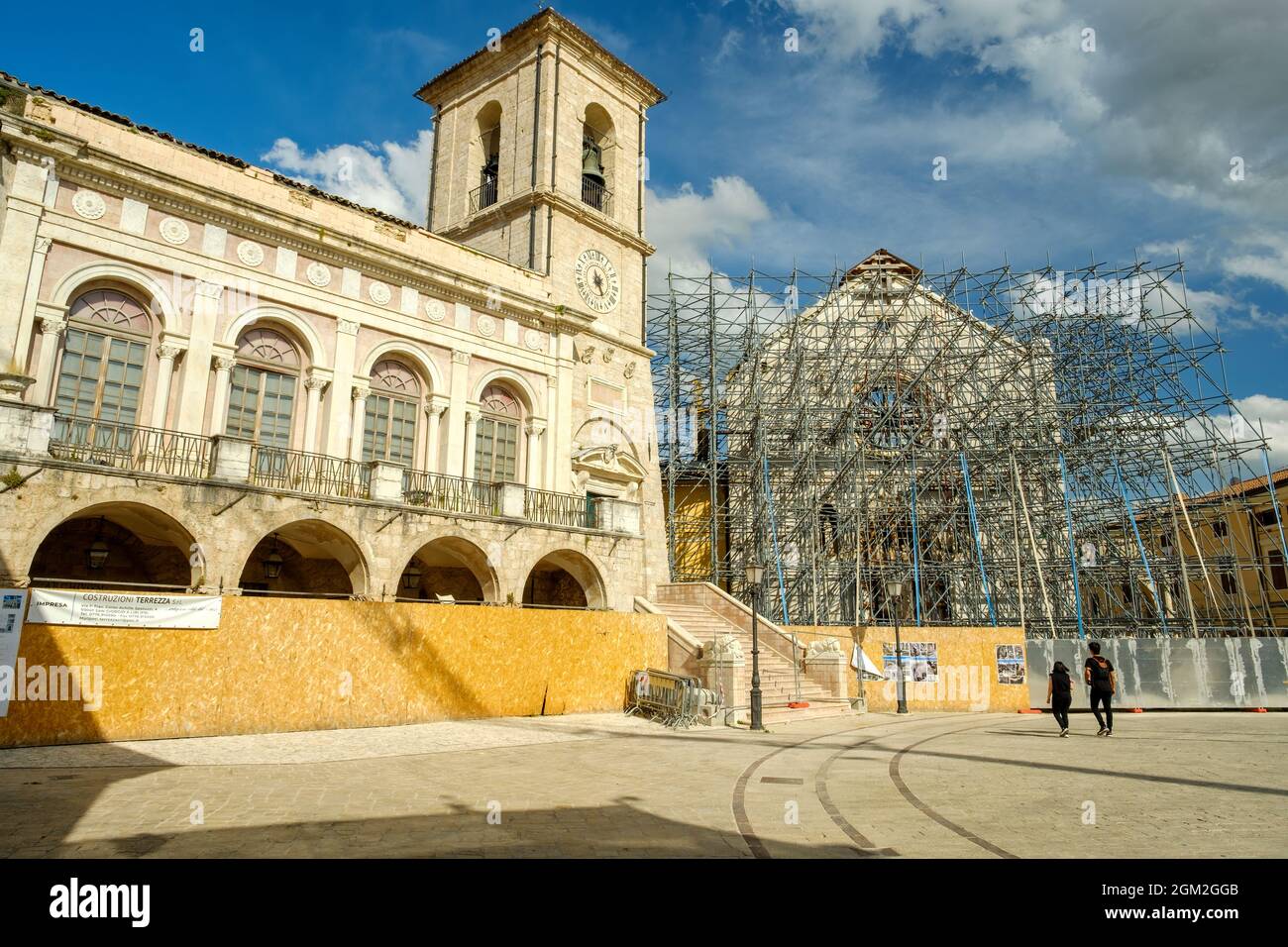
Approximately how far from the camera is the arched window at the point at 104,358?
1505 centimetres

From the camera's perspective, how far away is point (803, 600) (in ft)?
91.1

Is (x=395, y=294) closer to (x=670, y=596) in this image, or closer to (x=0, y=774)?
(x=670, y=596)

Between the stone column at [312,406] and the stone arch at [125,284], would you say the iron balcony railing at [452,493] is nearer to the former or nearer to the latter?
the stone column at [312,406]

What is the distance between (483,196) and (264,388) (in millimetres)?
12040

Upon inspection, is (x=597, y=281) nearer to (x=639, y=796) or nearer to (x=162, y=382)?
(x=162, y=382)

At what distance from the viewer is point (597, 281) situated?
25.3 metres

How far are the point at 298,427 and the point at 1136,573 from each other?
2479 cm

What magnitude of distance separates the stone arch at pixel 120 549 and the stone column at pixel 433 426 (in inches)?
230

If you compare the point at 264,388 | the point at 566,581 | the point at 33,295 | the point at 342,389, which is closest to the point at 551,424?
the point at 566,581

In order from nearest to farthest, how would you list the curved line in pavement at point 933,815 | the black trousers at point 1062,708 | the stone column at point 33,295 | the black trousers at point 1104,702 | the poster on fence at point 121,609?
the curved line in pavement at point 933,815, the poster on fence at point 121,609, the black trousers at point 1104,702, the black trousers at point 1062,708, the stone column at point 33,295

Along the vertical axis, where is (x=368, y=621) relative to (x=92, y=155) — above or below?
below
